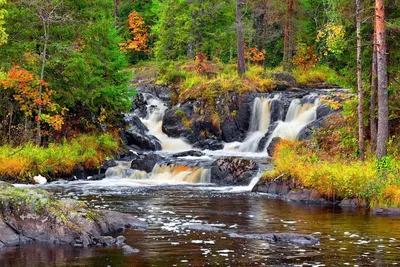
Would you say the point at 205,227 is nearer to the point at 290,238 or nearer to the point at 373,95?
the point at 290,238

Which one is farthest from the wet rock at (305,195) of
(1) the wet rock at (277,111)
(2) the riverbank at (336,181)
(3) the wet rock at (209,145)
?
(1) the wet rock at (277,111)

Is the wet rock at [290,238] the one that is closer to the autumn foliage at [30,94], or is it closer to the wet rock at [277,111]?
the autumn foliage at [30,94]

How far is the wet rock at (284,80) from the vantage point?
39.9 meters

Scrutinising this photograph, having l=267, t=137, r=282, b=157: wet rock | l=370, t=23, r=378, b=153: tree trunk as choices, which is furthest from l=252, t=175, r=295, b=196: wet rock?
l=267, t=137, r=282, b=157: wet rock

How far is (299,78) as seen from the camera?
4272cm

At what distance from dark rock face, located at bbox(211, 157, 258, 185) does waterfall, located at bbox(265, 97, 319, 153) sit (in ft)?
22.1

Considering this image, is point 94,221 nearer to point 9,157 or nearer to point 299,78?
point 9,157

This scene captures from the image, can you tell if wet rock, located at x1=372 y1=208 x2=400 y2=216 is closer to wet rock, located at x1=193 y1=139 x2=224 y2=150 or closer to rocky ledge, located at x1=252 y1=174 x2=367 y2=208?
rocky ledge, located at x1=252 y1=174 x2=367 y2=208

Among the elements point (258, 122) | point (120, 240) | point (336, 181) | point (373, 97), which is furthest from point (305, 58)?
point (120, 240)

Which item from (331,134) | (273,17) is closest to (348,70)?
(331,134)

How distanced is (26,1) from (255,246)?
60.8ft

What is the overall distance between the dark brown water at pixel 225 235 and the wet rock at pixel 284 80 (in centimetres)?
1832

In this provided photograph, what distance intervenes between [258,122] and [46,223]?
23.4m

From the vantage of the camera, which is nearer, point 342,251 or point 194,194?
point 342,251
